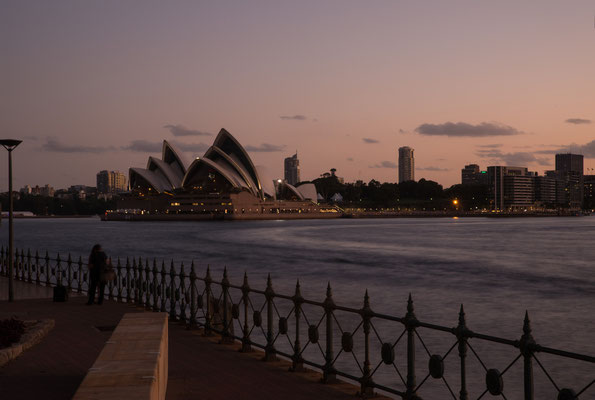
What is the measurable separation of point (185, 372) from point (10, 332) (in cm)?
329

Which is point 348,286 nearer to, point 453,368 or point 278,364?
A: point 453,368

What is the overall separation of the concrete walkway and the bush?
1.07ft

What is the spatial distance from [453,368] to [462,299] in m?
14.3

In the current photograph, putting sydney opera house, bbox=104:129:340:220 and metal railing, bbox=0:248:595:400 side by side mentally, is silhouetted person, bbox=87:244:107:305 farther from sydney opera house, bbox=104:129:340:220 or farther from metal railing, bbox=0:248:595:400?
sydney opera house, bbox=104:129:340:220

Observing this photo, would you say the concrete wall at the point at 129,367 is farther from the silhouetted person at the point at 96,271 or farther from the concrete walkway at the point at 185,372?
the silhouetted person at the point at 96,271

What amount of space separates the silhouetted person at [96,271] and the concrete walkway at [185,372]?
13.1 ft

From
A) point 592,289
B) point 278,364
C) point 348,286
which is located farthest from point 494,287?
point 278,364

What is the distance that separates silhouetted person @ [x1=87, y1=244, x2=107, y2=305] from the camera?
1664 centimetres

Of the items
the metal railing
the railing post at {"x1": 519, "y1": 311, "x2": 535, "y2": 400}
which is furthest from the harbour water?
the railing post at {"x1": 519, "y1": 311, "x2": 535, "y2": 400}

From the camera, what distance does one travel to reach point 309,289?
30953mm

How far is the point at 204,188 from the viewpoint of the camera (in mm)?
178000

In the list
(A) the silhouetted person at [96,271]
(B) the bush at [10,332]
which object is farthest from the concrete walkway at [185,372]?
(A) the silhouetted person at [96,271]

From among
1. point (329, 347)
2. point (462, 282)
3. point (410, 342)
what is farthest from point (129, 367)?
point (462, 282)

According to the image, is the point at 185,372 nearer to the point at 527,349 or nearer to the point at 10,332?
the point at 10,332
